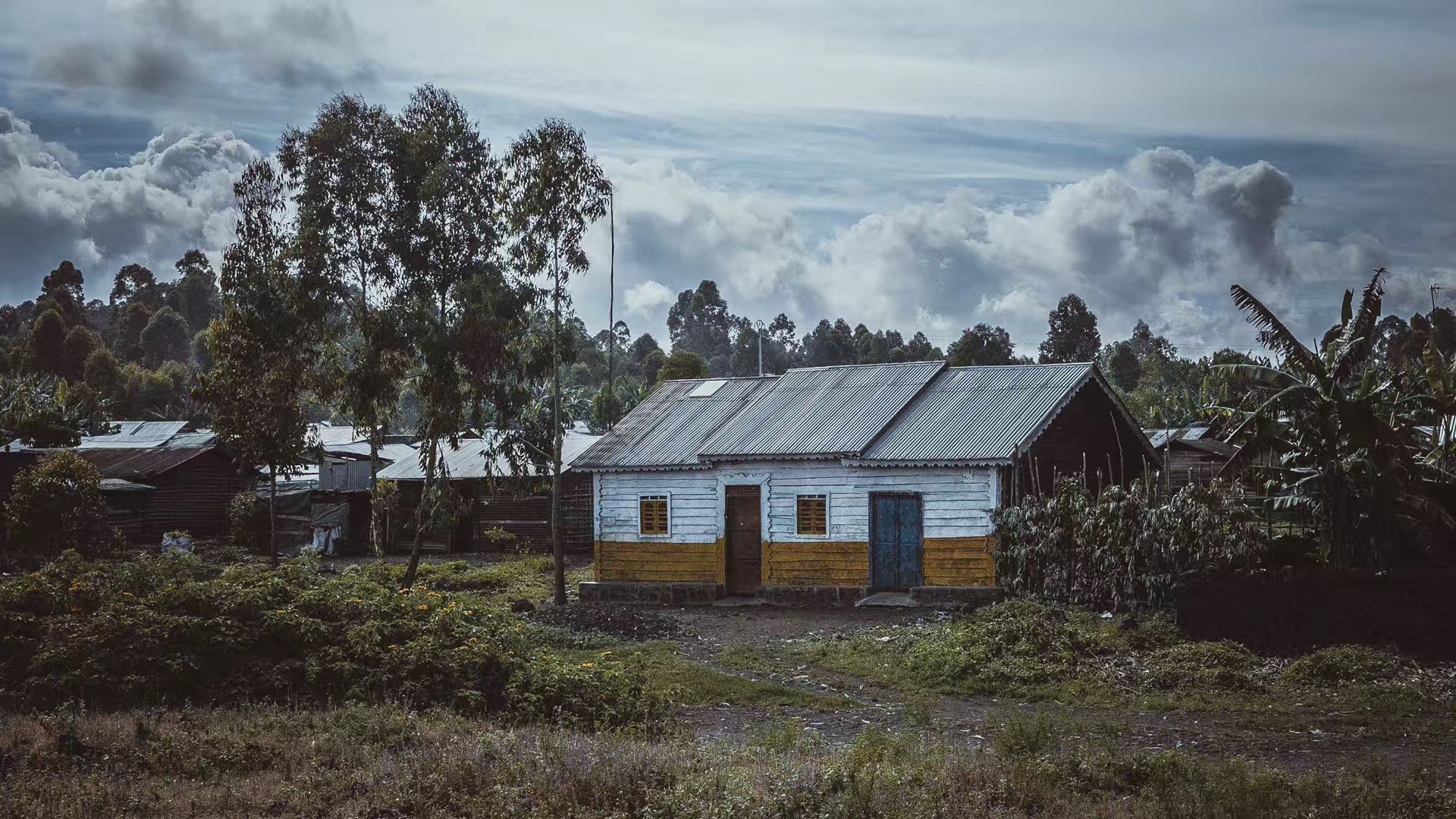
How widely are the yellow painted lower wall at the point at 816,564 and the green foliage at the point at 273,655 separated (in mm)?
11006

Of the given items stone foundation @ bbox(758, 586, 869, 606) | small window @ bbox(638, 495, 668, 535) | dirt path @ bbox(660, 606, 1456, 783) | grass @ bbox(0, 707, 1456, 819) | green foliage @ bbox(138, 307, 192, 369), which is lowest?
dirt path @ bbox(660, 606, 1456, 783)

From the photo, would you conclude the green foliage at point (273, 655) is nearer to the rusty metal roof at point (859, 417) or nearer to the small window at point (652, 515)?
the rusty metal roof at point (859, 417)

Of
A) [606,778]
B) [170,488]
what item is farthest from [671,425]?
[170,488]

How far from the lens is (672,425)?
103 feet

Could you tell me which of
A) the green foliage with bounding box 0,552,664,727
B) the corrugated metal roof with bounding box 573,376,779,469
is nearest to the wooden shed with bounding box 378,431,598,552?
the corrugated metal roof with bounding box 573,376,779,469

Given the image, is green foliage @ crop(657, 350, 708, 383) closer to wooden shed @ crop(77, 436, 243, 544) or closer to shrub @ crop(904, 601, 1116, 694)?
wooden shed @ crop(77, 436, 243, 544)

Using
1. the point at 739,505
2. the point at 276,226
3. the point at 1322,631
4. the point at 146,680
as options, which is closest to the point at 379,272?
the point at 276,226

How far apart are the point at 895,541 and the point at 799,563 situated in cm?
222

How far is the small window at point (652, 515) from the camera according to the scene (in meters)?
29.5

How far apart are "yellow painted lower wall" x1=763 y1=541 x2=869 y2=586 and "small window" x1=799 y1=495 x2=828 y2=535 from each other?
285 millimetres

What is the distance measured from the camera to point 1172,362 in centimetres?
8681

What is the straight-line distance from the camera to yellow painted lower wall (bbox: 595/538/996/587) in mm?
25531

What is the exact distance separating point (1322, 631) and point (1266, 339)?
5.41 m

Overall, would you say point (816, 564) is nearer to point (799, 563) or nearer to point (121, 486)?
point (799, 563)
